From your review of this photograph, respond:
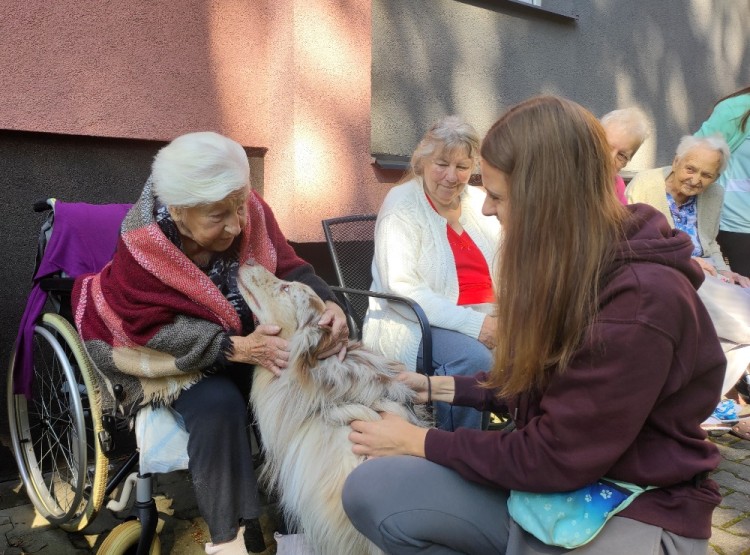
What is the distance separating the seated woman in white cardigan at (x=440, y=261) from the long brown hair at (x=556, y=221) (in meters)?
1.35

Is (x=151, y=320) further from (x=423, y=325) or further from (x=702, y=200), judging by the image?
(x=702, y=200)

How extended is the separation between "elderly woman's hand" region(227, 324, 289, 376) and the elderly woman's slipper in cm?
304

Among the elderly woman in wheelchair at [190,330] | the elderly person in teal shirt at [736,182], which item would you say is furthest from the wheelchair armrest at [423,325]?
the elderly person in teal shirt at [736,182]

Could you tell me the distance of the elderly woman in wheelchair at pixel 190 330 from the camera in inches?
84.9

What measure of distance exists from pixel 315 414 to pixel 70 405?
40.0 inches

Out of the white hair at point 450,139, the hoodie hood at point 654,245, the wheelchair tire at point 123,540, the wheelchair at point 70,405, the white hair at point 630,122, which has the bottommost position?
the wheelchair tire at point 123,540

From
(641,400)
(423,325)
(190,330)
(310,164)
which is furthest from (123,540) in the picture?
(310,164)

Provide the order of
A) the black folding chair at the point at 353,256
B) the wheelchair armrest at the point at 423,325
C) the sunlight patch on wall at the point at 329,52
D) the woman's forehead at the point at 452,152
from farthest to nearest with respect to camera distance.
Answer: the sunlight patch on wall at the point at 329,52
the black folding chair at the point at 353,256
the woman's forehead at the point at 452,152
the wheelchair armrest at the point at 423,325

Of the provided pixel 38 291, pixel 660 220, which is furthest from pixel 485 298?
pixel 38 291

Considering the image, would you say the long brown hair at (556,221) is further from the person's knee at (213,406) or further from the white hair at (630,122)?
the white hair at (630,122)

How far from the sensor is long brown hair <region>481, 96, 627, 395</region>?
1451mm

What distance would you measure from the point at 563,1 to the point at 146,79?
3.54m

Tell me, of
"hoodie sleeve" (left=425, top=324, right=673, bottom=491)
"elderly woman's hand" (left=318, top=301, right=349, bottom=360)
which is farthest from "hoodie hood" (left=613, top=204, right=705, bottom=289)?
A: "elderly woman's hand" (left=318, top=301, right=349, bottom=360)

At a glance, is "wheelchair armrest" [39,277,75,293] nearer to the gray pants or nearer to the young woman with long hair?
the gray pants
